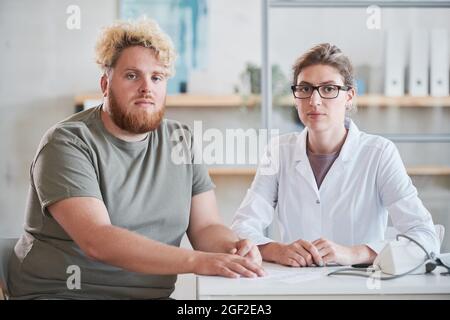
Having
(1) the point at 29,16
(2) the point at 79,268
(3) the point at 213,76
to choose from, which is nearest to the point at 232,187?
(3) the point at 213,76

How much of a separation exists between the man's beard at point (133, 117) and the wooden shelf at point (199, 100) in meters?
0.03

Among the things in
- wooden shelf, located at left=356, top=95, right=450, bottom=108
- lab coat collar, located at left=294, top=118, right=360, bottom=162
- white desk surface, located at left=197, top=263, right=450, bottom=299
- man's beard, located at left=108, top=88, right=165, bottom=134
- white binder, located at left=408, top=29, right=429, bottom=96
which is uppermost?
white binder, located at left=408, top=29, right=429, bottom=96

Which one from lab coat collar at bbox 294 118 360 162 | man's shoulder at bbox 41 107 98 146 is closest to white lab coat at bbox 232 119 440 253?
lab coat collar at bbox 294 118 360 162

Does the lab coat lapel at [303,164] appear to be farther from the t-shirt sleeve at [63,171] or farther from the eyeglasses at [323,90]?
the t-shirt sleeve at [63,171]

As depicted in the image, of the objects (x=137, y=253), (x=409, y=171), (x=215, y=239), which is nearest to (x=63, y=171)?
(x=137, y=253)

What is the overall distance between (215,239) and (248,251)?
133 millimetres

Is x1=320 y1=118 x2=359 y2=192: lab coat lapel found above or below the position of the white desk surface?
above

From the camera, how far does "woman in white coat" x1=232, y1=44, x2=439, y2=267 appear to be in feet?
4.64

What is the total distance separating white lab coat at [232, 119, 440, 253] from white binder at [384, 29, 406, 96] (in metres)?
0.18

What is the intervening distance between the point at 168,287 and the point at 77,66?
0.44 metres

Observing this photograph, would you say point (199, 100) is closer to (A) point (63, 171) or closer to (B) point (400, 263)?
(A) point (63, 171)

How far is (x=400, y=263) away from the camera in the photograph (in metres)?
1.17

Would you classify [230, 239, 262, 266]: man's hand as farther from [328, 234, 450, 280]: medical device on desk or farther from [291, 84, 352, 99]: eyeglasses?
[291, 84, 352, 99]: eyeglasses

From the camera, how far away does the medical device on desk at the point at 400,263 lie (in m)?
1.16
